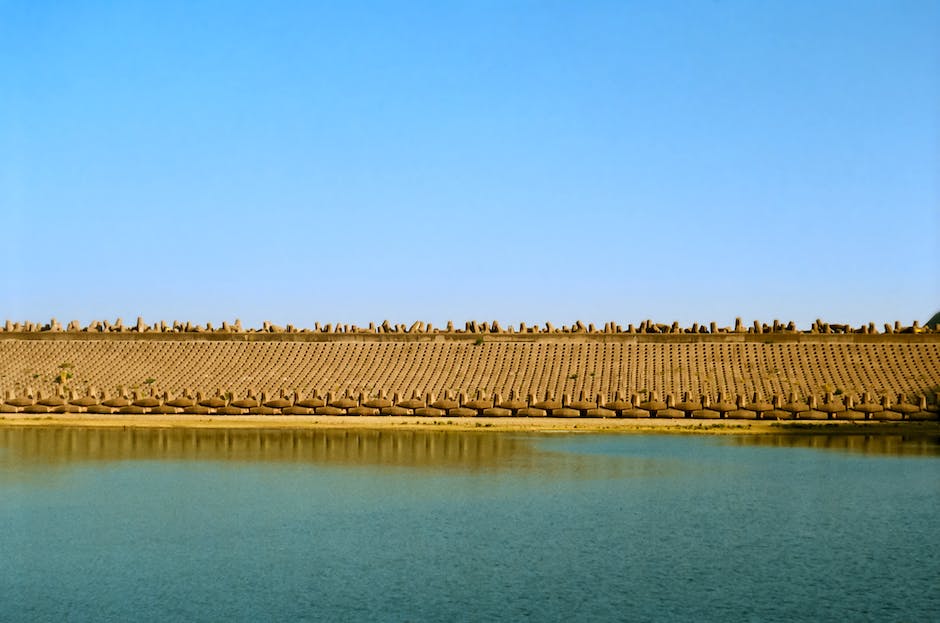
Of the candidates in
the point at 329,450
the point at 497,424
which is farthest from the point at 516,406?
the point at 329,450

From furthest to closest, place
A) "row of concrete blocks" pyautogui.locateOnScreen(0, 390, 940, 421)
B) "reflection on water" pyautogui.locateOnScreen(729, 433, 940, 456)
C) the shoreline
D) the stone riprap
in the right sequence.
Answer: the stone riprap, "row of concrete blocks" pyautogui.locateOnScreen(0, 390, 940, 421), the shoreline, "reflection on water" pyautogui.locateOnScreen(729, 433, 940, 456)

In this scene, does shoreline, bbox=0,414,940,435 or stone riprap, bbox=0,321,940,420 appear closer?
shoreline, bbox=0,414,940,435

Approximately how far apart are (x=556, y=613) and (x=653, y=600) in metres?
2.08

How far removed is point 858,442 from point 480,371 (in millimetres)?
24721

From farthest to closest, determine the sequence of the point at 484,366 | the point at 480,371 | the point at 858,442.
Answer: the point at 484,366 < the point at 480,371 < the point at 858,442

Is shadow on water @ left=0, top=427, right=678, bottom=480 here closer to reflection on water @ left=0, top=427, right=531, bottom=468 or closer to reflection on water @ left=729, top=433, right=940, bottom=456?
reflection on water @ left=0, top=427, right=531, bottom=468

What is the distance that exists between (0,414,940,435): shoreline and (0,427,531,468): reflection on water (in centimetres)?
148

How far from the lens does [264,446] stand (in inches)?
1913

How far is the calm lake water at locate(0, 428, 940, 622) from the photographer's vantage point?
71.9 feet

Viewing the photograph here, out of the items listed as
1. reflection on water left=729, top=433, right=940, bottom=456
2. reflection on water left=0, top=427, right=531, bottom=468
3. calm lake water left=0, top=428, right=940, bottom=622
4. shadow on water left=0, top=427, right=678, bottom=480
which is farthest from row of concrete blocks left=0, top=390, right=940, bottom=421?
calm lake water left=0, top=428, right=940, bottom=622

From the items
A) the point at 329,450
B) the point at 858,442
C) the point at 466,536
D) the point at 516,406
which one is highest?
the point at 516,406

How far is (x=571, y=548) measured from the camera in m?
26.7

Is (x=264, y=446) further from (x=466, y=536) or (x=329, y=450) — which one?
(x=466, y=536)

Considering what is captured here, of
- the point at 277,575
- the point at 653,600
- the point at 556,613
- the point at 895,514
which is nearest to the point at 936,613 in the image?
the point at 653,600
